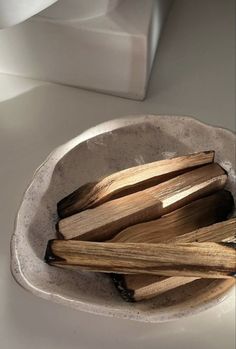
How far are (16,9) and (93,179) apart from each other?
0.61ft

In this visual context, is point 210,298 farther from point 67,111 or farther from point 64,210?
point 67,111

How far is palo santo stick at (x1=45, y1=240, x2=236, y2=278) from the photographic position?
511 mm

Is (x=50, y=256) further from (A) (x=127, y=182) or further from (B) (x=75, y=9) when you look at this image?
(B) (x=75, y=9)

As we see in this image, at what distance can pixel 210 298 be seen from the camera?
0.52 meters

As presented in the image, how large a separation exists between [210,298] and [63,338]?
0.42 ft

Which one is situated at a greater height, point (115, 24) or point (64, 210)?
point (115, 24)

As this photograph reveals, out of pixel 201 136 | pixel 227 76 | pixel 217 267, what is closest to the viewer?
pixel 217 267

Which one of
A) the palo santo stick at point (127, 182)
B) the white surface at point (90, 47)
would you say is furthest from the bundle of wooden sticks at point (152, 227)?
the white surface at point (90, 47)

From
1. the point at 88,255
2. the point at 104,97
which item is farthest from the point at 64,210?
the point at 104,97

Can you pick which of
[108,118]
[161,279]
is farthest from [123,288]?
[108,118]

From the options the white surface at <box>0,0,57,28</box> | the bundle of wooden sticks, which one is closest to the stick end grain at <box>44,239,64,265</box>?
the bundle of wooden sticks

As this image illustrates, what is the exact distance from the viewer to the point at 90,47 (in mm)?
677

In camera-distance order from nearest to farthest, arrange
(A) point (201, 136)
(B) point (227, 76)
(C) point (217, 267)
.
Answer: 1. (C) point (217, 267)
2. (A) point (201, 136)
3. (B) point (227, 76)

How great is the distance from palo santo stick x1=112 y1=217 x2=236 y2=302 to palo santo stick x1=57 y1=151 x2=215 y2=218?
0.06 m
